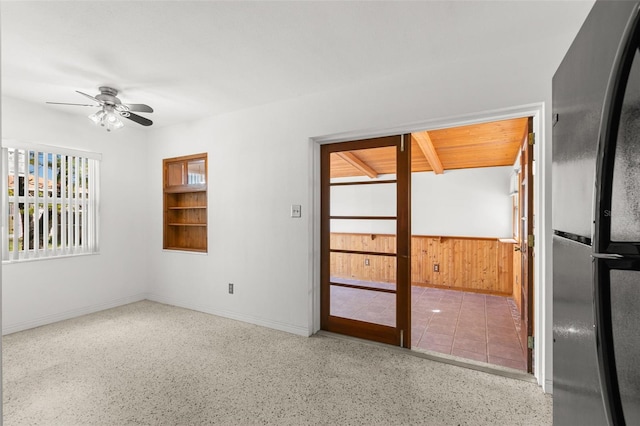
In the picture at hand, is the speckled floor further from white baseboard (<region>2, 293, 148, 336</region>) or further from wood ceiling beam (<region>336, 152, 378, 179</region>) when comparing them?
wood ceiling beam (<region>336, 152, 378, 179</region>)

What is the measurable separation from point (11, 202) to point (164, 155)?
1.68 meters

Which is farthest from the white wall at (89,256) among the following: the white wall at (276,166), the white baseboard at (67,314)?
the white wall at (276,166)

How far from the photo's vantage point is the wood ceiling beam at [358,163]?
315 centimetres

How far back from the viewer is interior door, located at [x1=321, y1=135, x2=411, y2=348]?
2.95 m

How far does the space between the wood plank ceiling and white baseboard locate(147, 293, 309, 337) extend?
1.69m

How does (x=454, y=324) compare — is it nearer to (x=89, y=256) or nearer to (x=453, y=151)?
(x=453, y=151)

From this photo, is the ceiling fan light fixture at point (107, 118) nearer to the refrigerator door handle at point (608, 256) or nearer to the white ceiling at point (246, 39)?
the white ceiling at point (246, 39)

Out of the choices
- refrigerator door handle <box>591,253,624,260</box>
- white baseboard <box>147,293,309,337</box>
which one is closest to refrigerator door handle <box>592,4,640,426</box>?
refrigerator door handle <box>591,253,624,260</box>

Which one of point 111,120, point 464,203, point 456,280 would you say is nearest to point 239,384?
point 111,120

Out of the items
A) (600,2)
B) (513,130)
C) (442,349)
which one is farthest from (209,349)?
(513,130)

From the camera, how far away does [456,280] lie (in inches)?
219

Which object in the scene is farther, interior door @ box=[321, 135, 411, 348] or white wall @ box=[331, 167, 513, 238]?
white wall @ box=[331, 167, 513, 238]

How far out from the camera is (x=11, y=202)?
3.32 metres

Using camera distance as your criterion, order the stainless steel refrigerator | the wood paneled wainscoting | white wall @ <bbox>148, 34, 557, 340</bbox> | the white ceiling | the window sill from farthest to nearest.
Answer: the wood paneled wainscoting
the window sill
white wall @ <bbox>148, 34, 557, 340</bbox>
the white ceiling
the stainless steel refrigerator
